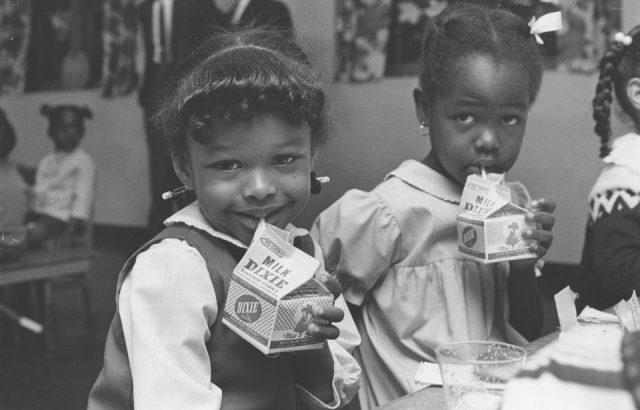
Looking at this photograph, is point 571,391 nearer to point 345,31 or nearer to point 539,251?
point 539,251

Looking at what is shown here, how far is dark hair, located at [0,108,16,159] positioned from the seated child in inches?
3.3

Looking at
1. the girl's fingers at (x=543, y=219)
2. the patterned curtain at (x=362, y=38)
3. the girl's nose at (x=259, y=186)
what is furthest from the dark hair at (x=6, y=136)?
the girl's fingers at (x=543, y=219)

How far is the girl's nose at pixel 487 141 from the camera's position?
1.78 m

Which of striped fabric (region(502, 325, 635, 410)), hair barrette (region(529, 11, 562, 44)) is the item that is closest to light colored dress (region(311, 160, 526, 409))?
hair barrette (region(529, 11, 562, 44))

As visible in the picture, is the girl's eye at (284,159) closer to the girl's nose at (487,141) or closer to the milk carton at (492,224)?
the milk carton at (492,224)

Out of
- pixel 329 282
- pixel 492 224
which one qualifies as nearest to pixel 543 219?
pixel 492 224

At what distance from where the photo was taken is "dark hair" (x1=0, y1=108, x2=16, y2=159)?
5.29 feet

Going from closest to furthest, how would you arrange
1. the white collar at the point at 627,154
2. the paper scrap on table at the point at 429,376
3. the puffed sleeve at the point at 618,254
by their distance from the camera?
the paper scrap on table at the point at 429,376 < the puffed sleeve at the point at 618,254 < the white collar at the point at 627,154

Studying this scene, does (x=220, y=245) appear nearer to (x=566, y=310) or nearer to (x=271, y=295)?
(x=271, y=295)

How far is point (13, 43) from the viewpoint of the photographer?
1.68 m

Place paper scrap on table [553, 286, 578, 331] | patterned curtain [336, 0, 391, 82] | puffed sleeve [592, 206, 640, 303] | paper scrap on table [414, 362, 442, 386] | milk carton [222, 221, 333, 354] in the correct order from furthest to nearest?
patterned curtain [336, 0, 391, 82] → puffed sleeve [592, 206, 640, 303] → paper scrap on table [553, 286, 578, 331] → paper scrap on table [414, 362, 442, 386] → milk carton [222, 221, 333, 354]

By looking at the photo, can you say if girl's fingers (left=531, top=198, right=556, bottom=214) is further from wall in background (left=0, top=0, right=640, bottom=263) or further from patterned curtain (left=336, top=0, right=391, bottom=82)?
patterned curtain (left=336, top=0, right=391, bottom=82)

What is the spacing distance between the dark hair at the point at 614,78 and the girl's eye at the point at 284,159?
3.68 ft

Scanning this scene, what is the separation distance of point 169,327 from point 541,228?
0.89 metres
